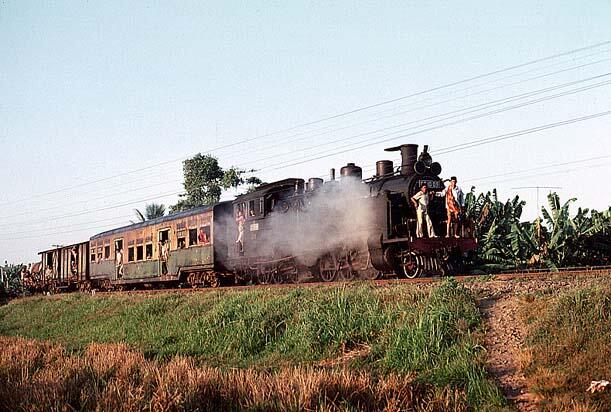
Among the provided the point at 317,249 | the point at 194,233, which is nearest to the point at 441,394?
the point at 317,249

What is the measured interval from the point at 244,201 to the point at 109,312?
621cm

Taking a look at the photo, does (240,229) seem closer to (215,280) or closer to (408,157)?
(215,280)

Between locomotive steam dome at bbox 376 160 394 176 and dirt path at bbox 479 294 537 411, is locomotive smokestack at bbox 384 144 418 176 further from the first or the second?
dirt path at bbox 479 294 537 411

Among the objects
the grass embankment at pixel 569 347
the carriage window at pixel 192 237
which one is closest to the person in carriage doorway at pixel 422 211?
the grass embankment at pixel 569 347

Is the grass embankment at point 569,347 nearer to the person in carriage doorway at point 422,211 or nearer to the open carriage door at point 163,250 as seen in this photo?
the person in carriage doorway at point 422,211

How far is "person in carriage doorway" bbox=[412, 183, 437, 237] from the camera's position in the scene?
54.1 feet

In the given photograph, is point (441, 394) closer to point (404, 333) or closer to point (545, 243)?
point (404, 333)

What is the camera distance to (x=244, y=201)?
76.3ft

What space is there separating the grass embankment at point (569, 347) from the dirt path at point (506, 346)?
18 centimetres

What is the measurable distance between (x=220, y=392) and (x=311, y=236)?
10937 millimetres

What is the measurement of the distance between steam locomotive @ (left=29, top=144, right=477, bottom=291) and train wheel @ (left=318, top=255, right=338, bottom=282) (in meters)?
0.03

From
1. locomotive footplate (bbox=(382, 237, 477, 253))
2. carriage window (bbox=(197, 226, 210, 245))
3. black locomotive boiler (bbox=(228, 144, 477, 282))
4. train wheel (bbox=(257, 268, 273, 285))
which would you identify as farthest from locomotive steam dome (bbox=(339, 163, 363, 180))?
carriage window (bbox=(197, 226, 210, 245))

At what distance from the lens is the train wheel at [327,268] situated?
19172 mm

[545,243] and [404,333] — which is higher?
[545,243]
